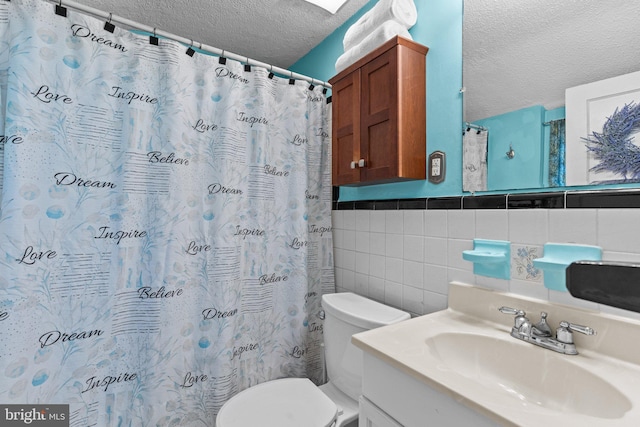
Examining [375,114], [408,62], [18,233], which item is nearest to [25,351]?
[18,233]

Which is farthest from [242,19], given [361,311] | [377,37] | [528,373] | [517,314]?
[528,373]

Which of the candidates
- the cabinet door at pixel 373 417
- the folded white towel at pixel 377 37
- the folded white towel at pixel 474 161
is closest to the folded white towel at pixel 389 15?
the folded white towel at pixel 377 37

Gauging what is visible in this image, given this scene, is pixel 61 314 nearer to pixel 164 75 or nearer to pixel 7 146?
pixel 7 146

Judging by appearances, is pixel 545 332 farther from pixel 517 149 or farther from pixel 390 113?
pixel 390 113

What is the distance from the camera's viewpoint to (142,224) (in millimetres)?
1217

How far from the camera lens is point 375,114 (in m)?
1.27

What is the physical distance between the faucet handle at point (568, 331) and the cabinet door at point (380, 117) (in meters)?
0.69

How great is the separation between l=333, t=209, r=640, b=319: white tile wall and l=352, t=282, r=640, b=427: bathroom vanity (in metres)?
0.07

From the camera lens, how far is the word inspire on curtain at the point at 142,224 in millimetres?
1016

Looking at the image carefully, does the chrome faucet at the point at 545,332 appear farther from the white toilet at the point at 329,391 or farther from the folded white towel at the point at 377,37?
the folded white towel at the point at 377,37

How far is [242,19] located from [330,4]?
541 millimetres

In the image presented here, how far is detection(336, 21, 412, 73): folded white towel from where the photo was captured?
48.2 inches

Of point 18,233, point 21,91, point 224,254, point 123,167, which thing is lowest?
point 224,254

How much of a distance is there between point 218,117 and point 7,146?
73 centimetres
